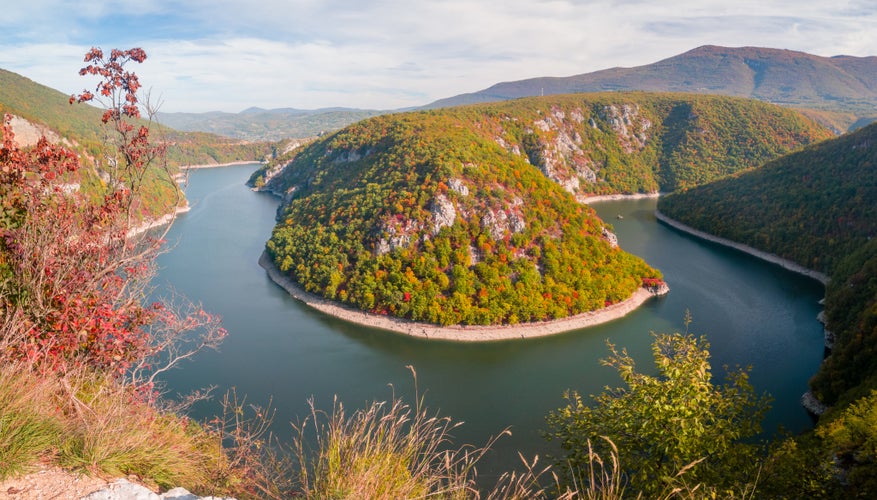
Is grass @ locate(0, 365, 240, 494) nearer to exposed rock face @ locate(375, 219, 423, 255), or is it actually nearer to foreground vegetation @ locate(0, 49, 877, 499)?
foreground vegetation @ locate(0, 49, 877, 499)

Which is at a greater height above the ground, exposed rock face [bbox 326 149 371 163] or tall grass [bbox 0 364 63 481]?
exposed rock face [bbox 326 149 371 163]

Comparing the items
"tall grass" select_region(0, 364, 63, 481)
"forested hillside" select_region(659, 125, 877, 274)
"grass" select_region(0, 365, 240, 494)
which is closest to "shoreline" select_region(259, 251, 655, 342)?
"forested hillside" select_region(659, 125, 877, 274)

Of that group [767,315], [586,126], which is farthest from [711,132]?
[767,315]

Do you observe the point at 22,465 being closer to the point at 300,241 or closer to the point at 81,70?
the point at 81,70

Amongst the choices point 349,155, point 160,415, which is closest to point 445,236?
point 160,415

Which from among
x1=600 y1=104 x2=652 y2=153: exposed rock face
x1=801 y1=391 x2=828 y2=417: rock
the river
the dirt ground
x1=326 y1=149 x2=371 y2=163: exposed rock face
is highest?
x1=600 y1=104 x2=652 y2=153: exposed rock face

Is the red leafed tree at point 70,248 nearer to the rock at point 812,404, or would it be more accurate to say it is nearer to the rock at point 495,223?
the rock at point 812,404
